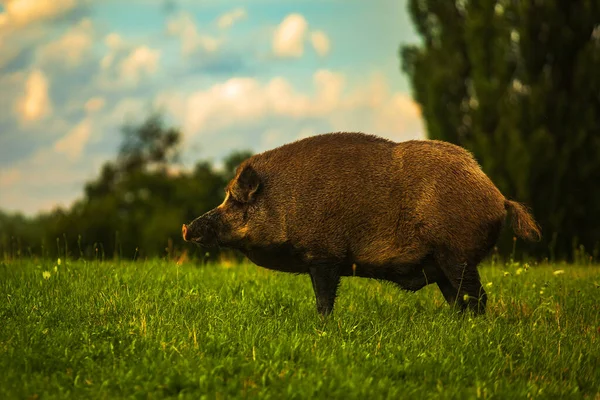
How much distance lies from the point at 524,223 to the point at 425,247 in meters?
1.13

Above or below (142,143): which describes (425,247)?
below

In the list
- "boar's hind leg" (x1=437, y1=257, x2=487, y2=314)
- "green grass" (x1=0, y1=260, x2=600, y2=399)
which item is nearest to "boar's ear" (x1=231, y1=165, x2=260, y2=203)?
"green grass" (x1=0, y1=260, x2=600, y2=399)

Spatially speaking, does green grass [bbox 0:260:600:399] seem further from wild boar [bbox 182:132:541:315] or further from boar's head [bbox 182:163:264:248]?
boar's head [bbox 182:163:264:248]

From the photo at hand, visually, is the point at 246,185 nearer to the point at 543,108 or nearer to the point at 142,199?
the point at 543,108

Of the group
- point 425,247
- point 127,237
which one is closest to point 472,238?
point 425,247

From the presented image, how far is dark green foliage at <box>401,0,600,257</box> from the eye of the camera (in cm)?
1855

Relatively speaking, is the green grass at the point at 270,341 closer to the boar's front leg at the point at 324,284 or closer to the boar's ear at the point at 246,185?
the boar's front leg at the point at 324,284

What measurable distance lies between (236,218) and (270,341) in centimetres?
193

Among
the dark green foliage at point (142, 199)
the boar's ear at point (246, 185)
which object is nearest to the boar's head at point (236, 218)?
the boar's ear at point (246, 185)

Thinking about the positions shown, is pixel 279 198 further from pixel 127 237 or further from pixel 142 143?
pixel 142 143

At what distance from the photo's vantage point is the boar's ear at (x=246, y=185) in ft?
25.6

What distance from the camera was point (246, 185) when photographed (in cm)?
786

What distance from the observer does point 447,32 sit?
70.8 ft

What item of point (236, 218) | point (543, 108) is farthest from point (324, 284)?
point (543, 108)
